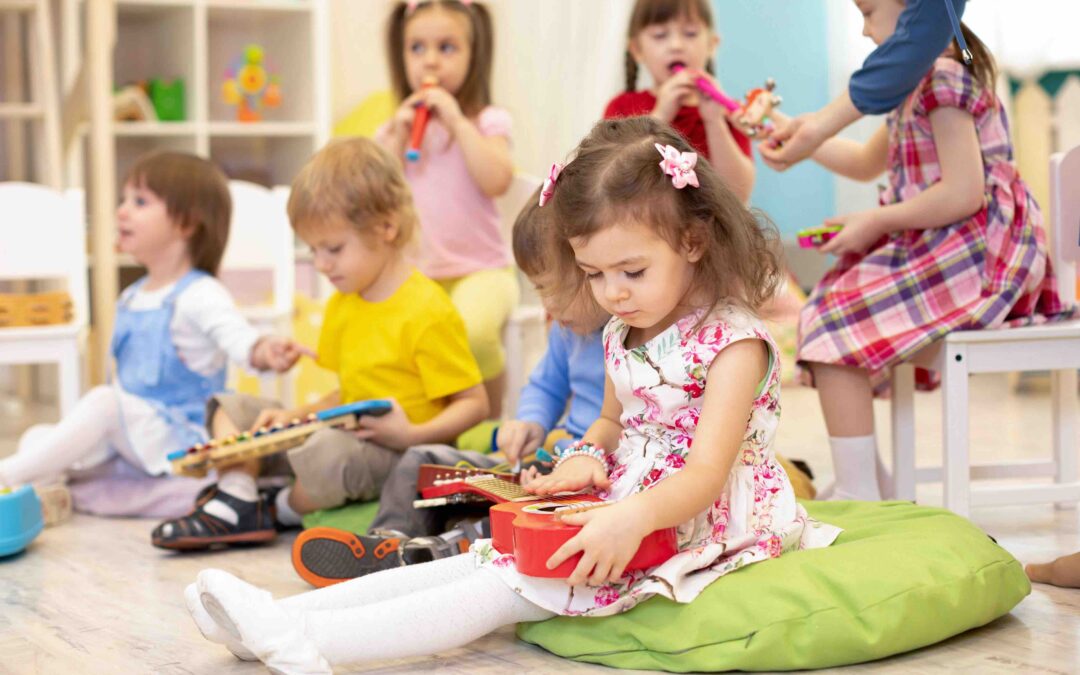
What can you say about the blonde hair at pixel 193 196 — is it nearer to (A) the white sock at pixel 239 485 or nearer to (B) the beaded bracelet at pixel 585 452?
(A) the white sock at pixel 239 485

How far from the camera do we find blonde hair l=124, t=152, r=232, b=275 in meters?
2.10

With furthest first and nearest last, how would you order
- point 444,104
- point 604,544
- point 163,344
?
1. point 444,104
2. point 163,344
3. point 604,544

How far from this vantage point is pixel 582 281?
4.34ft

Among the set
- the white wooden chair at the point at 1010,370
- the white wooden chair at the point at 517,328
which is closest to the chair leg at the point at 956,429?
the white wooden chair at the point at 1010,370

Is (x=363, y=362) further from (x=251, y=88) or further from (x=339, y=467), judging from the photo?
(x=251, y=88)

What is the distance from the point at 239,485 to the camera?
1.75 m

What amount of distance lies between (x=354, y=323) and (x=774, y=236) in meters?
0.77

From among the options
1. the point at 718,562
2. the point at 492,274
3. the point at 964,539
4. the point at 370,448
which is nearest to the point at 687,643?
the point at 718,562

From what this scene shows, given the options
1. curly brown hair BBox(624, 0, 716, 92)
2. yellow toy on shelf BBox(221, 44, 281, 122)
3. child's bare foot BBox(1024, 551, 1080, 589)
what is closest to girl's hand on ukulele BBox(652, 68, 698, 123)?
curly brown hair BBox(624, 0, 716, 92)

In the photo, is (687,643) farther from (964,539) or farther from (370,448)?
(370,448)

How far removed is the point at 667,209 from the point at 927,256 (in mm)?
597

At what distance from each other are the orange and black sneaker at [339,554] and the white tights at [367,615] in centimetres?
24

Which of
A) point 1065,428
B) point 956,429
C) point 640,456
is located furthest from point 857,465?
point 640,456

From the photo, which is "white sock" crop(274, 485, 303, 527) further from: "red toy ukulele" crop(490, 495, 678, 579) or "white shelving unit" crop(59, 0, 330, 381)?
"white shelving unit" crop(59, 0, 330, 381)
